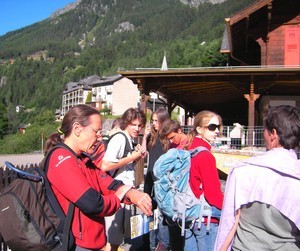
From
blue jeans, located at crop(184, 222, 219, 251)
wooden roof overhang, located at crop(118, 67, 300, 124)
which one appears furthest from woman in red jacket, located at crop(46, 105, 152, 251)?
wooden roof overhang, located at crop(118, 67, 300, 124)

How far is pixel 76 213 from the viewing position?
221 centimetres

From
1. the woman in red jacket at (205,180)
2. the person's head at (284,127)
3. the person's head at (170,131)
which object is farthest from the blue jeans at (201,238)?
the person's head at (170,131)

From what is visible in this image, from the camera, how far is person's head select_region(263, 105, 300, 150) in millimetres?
2252

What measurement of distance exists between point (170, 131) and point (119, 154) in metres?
1.18

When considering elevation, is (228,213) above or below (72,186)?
below

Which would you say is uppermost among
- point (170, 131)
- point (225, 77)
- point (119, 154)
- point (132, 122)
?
point (225, 77)

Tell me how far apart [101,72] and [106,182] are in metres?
176

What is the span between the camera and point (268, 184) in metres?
2.20

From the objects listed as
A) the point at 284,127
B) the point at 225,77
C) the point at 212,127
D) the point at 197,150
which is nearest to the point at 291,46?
the point at 225,77

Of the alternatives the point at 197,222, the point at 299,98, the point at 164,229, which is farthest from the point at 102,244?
A: the point at 299,98

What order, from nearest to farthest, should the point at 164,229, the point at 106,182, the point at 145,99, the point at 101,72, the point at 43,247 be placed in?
the point at 43,247 → the point at 106,182 → the point at 164,229 → the point at 145,99 → the point at 101,72

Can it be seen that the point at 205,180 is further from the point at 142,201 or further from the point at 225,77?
the point at 225,77

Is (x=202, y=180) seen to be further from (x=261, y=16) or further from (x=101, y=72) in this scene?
(x=101, y=72)

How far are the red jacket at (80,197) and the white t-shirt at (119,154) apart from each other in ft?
4.26
